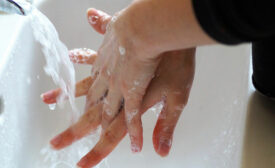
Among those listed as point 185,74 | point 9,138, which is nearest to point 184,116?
point 185,74

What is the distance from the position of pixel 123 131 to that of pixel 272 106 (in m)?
0.21

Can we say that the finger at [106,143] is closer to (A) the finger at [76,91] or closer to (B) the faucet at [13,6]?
(A) the finger at [76,91]

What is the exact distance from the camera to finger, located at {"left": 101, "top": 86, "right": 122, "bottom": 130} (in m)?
0.48

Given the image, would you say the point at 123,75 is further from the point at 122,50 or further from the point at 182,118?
the point at 182,118

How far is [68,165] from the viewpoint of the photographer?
655 millimetres

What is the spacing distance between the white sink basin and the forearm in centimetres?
17

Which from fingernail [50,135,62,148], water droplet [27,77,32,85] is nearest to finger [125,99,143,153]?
fingernail [50,135,62,148]

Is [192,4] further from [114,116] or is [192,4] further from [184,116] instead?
[184,116]

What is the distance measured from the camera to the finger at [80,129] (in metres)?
0.49

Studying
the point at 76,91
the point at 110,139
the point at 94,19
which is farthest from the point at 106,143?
the point at 94,19

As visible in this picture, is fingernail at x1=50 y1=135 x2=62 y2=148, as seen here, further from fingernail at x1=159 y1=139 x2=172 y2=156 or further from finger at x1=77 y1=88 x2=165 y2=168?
fingernail at x1=159 y1=139 x2=172 y2=156

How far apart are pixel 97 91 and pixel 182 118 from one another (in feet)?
0.80

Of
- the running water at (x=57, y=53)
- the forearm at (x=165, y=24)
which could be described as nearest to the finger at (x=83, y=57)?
the running water at (x=57, y=53)

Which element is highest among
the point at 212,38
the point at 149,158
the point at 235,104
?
the point at 212,38
